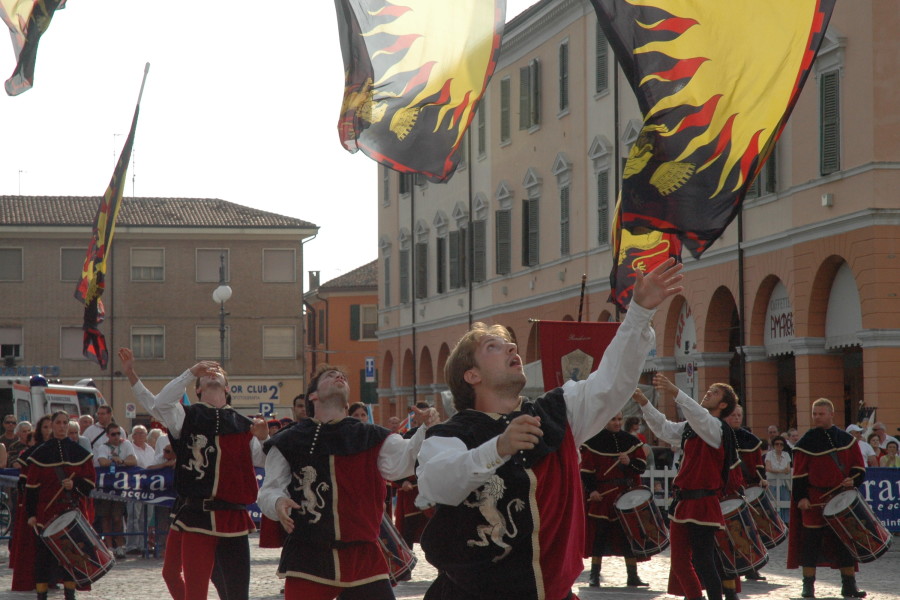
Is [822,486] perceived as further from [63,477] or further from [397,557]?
[63,477]

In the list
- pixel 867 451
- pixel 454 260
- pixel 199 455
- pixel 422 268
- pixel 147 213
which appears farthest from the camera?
pixel 147 213

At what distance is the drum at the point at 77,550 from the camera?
46.0 feet

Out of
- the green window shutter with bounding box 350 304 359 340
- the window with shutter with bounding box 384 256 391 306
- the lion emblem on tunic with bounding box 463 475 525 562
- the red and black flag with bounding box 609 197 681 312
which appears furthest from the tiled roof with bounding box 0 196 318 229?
the lion emblem on tunic with bounding box 463 475 525 562

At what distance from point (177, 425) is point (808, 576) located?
23.0 ft

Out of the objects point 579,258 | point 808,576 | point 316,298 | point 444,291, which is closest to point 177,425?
point 808,576

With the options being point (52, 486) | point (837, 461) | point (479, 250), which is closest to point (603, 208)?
point (479, 250)

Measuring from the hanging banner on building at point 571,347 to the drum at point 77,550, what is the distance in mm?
6016

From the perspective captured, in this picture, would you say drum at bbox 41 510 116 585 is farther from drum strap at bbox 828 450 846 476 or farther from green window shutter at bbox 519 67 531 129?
green window shutter at bbox 519 67 531 129

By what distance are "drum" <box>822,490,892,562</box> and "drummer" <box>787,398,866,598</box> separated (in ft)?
0.40

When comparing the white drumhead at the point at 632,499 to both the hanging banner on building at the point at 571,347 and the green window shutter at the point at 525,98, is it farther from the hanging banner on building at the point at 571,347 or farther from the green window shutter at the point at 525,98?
the green window shutter at the point at 525,98

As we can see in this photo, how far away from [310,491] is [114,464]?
537 inches

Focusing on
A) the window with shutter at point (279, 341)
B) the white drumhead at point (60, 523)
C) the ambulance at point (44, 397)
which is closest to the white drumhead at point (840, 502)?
the white drumhead at point (60, 523)

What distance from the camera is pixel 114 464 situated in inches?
835

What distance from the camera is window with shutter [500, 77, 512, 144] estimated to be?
152 ft
